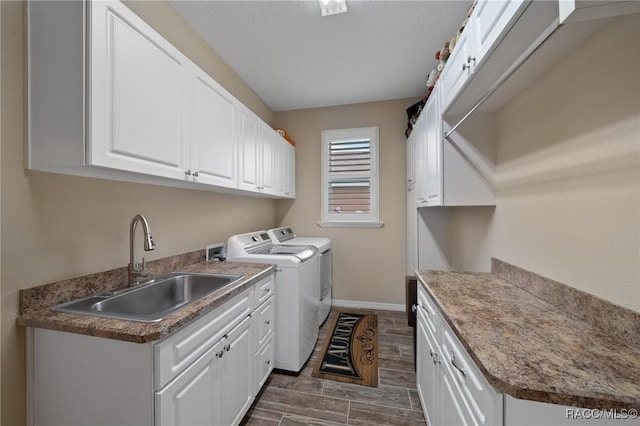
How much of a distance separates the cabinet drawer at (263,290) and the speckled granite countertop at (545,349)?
1108 mm

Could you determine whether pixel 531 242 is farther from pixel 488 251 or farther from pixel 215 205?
pixel 215 205

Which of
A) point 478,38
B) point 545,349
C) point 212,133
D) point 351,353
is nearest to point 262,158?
point 212,133

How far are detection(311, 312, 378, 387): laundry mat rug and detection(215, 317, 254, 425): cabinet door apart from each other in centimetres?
65

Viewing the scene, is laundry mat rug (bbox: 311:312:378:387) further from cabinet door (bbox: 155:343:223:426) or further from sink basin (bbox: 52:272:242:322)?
sink basin (bbox: 52:272:242:322)

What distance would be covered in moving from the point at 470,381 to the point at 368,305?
2578mm

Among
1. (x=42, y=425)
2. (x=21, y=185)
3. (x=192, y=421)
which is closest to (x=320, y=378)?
(x=192, y=421)

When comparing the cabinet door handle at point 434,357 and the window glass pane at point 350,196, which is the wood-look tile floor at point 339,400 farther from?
the window glass pane at point 350,196

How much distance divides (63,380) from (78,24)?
1361 millimetres

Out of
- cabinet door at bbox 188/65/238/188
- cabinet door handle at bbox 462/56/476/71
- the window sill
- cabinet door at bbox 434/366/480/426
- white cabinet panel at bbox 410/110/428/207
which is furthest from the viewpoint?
the window sill

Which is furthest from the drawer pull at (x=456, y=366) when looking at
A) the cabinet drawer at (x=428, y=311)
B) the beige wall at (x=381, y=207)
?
the beige wall at (x=381, y=207)

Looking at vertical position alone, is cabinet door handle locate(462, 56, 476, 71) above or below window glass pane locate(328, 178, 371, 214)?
above

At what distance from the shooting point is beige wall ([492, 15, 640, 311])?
0.84 metres

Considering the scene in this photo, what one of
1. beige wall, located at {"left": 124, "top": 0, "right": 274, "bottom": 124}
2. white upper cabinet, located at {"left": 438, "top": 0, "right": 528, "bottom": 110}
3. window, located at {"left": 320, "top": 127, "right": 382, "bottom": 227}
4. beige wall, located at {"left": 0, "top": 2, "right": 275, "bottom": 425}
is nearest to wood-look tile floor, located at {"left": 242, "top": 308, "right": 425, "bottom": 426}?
beige wall, located at {"left": 0, "top": 2, "right": 275, "bottom": 425}

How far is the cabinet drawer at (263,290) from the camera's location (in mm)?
1687
